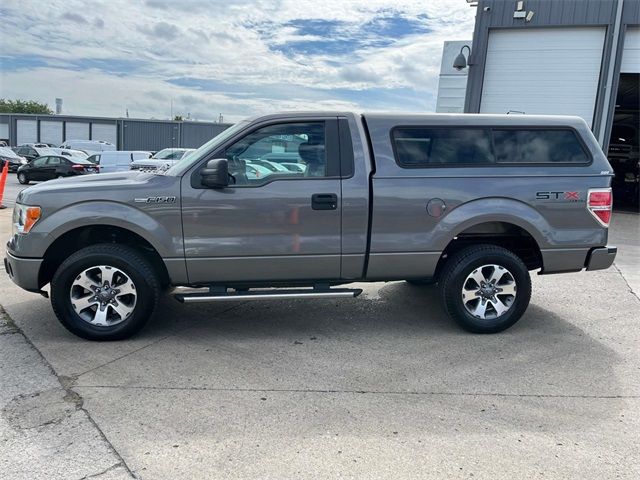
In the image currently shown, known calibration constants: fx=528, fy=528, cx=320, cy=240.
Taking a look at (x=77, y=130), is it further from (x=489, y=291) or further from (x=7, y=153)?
(x=489, y=291)

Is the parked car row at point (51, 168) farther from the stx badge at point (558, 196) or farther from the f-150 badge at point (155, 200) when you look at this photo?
the stx badge at point (558, 196)

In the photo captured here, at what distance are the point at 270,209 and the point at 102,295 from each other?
5.23ft

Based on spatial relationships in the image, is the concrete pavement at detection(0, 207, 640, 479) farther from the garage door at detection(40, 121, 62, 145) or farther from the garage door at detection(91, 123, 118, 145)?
the garage door at detection(40, 121, 62, 145)

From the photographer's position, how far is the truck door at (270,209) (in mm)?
4406

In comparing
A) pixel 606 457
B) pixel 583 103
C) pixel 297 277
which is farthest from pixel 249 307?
pixel 583 103

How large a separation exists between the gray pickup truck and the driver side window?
0.5 inches

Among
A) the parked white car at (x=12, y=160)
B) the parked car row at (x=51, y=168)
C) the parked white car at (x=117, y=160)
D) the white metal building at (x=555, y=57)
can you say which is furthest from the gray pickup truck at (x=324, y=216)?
the parked white car at (x=12, y=160)

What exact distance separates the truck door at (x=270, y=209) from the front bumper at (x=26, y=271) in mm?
1261

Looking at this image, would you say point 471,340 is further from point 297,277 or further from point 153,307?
point 153,307

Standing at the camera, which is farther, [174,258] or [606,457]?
[174,258]

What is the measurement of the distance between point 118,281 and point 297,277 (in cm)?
152

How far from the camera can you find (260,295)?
4.55m

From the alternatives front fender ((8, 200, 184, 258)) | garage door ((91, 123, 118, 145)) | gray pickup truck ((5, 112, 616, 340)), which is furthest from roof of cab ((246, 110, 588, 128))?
garage door ((91, 123, 118, 145))

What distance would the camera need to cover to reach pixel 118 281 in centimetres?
446
